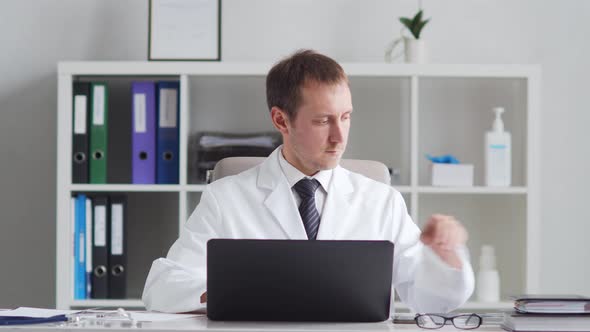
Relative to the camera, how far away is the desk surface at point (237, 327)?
125 centimetres

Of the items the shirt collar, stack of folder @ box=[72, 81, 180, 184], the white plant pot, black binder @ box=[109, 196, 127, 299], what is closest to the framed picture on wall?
stack of folder @ box=[72, 81, 180, 184]

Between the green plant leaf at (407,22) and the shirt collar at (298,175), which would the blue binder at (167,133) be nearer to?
the green plant leaf at (407,22)

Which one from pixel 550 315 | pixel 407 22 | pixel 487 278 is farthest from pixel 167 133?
pixel 550 315

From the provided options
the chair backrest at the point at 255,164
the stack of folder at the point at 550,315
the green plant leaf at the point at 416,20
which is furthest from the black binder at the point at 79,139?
the stack of folder at the point at 550,315

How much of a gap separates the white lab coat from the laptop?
425 mm

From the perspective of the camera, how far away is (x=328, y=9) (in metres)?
3.17

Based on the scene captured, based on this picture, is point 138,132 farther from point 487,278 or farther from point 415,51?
point 487,278

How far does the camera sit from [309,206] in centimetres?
198

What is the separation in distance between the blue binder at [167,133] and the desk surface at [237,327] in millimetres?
1552

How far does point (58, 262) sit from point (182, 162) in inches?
21.8

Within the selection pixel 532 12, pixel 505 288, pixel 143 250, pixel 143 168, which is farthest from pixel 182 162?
pixel 532 12

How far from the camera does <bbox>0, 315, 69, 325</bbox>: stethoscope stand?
1.30 meters

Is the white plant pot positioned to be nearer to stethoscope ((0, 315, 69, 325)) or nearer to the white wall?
the white wall

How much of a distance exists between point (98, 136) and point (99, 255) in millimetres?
424
